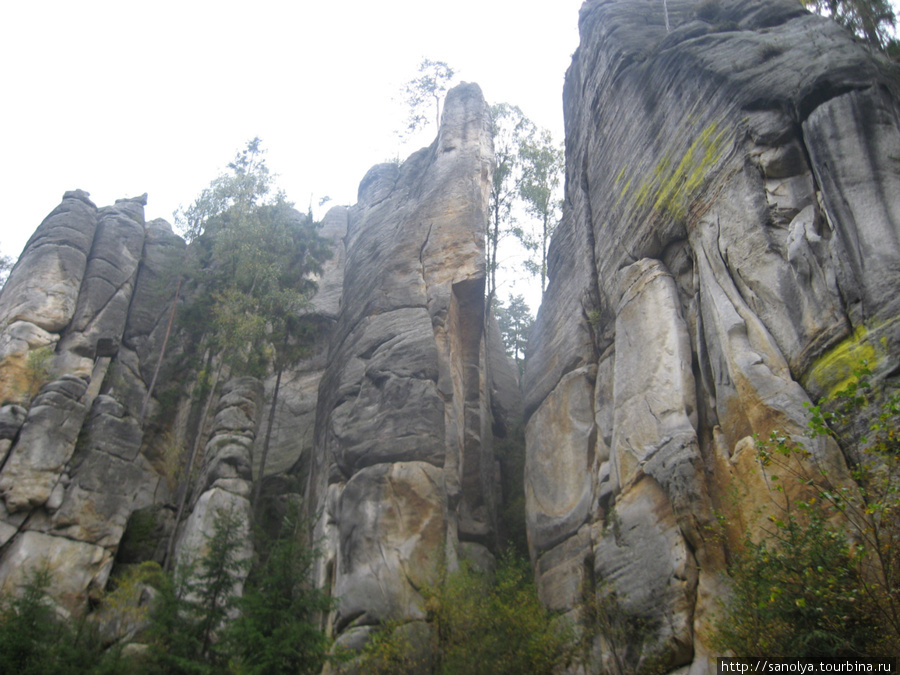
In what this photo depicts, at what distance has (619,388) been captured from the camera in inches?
698

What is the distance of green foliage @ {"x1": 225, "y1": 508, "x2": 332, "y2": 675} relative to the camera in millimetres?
13406

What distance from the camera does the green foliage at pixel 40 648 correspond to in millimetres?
13742

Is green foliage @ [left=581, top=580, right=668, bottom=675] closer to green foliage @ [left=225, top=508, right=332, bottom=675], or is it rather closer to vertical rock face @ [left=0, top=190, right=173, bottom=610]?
green foliage @ [left=225, top=508, right=332, bottom=675]

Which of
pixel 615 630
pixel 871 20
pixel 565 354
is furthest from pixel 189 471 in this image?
pixel 871 20

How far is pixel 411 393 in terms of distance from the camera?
21.0m

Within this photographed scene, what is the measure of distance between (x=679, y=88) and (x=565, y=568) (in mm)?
13022

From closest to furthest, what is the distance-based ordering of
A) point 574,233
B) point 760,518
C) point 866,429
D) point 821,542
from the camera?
point 821,542, point 866,429, point 760,518, point 574,233

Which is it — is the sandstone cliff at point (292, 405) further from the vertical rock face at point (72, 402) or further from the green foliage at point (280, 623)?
the green foliage at point (280, 623)

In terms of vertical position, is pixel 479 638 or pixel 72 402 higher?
pixel 72 402

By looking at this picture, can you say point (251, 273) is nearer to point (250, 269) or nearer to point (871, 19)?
point (250, 269)

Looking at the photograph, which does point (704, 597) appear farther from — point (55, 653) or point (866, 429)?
point (55, 653)

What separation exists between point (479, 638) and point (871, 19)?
703 inches

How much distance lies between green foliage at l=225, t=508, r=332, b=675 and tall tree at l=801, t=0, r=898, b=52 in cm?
1801

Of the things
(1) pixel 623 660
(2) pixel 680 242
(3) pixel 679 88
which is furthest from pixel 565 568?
(3) pixel 679 88
